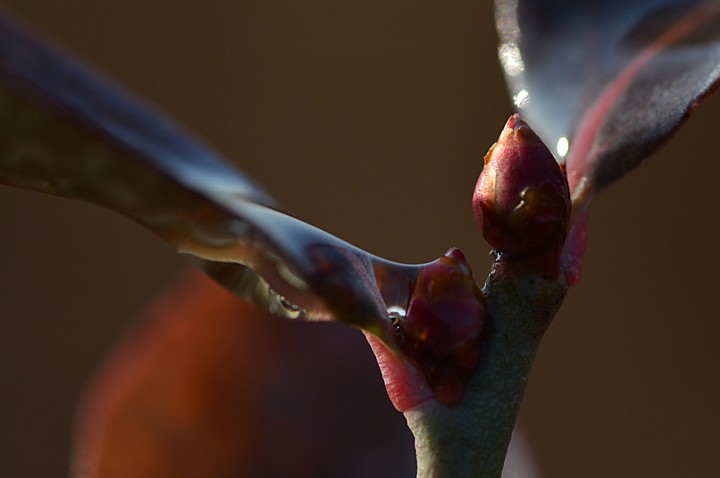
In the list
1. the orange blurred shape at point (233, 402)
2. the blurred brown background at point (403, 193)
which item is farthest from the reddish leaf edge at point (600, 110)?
the blurred brown background at point (403, 193)

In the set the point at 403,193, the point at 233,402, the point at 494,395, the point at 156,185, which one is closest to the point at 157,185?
the point at 156,185

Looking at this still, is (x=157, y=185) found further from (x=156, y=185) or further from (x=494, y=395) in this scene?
(x=494, y=395)

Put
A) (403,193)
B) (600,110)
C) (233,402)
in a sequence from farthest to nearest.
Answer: (403,193) → (233,402) → (600,110)

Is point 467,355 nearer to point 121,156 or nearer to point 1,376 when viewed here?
point 121,156

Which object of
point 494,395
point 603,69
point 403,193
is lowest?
point 494,395

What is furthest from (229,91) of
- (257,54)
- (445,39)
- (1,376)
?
(1,376)

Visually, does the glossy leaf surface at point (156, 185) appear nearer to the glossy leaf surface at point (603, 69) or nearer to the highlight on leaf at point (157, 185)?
the highlight on leaf at point (157, 185)

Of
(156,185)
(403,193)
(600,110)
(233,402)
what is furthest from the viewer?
(403,193)

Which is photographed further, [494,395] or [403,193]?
[403,193]
